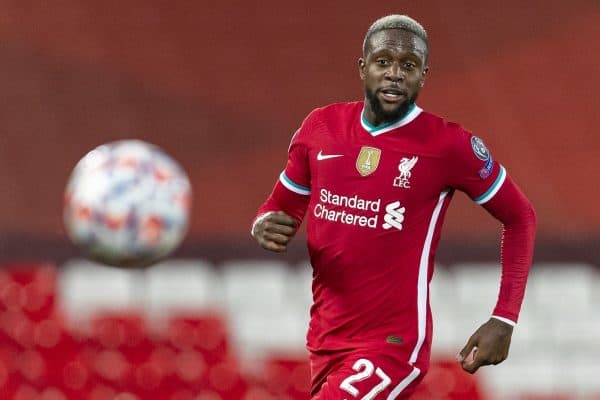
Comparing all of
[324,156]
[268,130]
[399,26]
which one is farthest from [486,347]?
[268,130]

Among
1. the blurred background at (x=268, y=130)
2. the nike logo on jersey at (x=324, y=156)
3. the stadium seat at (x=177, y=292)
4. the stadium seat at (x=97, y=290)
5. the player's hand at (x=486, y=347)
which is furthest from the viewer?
the blurred background at (x=268, y=130)

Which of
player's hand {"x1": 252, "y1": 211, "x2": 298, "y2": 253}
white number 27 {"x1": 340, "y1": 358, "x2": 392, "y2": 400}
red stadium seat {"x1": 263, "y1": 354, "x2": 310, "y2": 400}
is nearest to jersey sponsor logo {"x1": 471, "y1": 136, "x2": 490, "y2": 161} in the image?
player's hand {"x1": 252, "y1": 211, "x2": 298, "y2": 253}

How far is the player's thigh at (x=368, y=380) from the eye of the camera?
4.04 metres

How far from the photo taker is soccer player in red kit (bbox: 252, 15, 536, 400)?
13.4ft

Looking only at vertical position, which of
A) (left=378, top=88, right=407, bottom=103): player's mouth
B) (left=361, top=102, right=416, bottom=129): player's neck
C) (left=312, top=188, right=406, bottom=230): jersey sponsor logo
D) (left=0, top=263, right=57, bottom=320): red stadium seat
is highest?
(left=378, top=88, right=407, bottom=103): player's mouth

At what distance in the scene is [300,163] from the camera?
4332mm

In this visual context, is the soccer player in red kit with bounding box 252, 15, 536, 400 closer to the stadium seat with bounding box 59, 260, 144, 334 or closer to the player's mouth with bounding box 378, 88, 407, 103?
the player's mouth with bounding box 378, 88, 407, 103

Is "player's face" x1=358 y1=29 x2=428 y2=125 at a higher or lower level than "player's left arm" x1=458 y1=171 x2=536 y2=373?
higher

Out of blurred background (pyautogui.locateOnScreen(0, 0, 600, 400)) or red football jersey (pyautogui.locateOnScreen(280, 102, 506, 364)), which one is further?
blurred background (pyautogui.locateOnScreen(0, 0, 600, 400))

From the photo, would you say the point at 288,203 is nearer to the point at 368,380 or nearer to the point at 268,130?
the point at 368,380

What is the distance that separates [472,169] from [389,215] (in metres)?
0.31

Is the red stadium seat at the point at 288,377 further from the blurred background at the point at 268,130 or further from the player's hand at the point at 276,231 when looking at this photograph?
the player's hand at the point at 276,231

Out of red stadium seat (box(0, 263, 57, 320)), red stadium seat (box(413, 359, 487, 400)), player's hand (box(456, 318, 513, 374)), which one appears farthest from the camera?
red stadium seat (box(413, 359, 487, 400))

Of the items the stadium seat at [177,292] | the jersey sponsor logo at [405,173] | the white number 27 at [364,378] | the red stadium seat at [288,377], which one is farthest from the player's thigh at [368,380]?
the stadium seat at [177,292]
